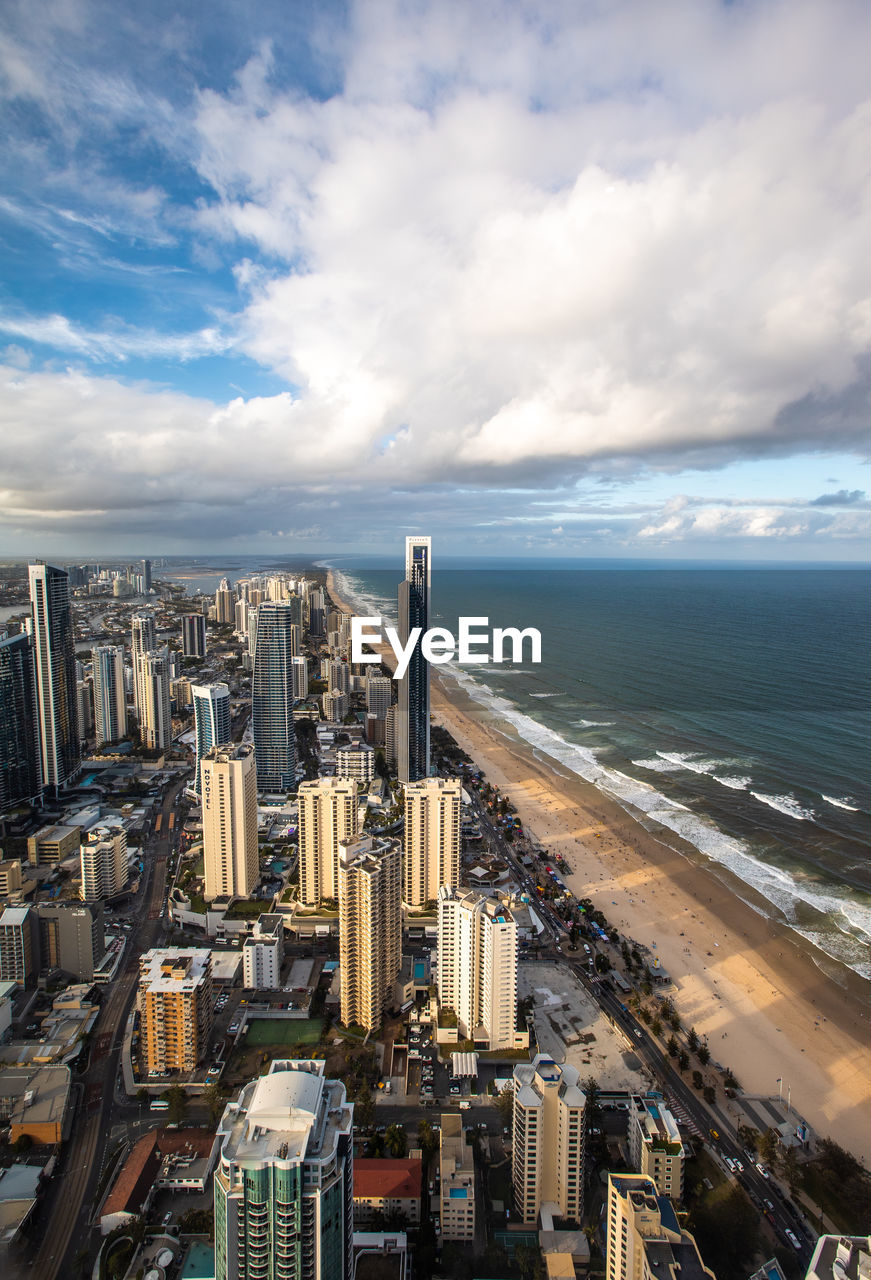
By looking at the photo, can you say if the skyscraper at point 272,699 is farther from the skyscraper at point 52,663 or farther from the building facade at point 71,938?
the building facade at point 71,938

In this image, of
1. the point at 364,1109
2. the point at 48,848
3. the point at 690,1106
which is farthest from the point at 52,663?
the point at 690,1106

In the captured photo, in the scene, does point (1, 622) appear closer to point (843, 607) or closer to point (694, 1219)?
point (694, 1219)

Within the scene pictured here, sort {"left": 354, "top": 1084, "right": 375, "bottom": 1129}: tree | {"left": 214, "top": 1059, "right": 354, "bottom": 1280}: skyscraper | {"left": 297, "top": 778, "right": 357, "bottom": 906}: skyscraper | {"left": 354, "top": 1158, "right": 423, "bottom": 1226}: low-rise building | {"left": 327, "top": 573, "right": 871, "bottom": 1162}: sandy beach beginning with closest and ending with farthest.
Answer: {"left": 214, "top": 1059, "right": 354, "bottom": 1280}: skyscraper → {"left": 354, "top": 1158, "right": 423, "bottom": 1226}: low-rise building → {"left": 354, "top": 1084, "right": 375, "bottom": 1129}: tree → {"left": 327, "top": 573, "right": 871, "bottom": 1162}: sandy beach → {"left": 297, "top": 778, "right": 357, "bottom": 906}: skyscraper

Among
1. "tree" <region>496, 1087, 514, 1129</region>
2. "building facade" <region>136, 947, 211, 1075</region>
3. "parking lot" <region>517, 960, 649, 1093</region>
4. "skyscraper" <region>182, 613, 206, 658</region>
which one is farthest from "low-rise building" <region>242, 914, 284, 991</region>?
"skyscraper" <region>182, 613, 206, 658</region>

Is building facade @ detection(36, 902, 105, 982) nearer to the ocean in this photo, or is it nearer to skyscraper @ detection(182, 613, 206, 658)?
the ocean

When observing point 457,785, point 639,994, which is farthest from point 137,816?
point 639,994

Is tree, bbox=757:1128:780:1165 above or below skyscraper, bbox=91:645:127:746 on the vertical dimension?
below

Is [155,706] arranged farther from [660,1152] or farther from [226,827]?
[660,1152]

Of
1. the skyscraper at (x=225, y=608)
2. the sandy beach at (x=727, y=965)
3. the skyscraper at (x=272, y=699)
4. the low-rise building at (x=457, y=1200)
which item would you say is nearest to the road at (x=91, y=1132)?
the low-rise building at (x=457, y=1200)
